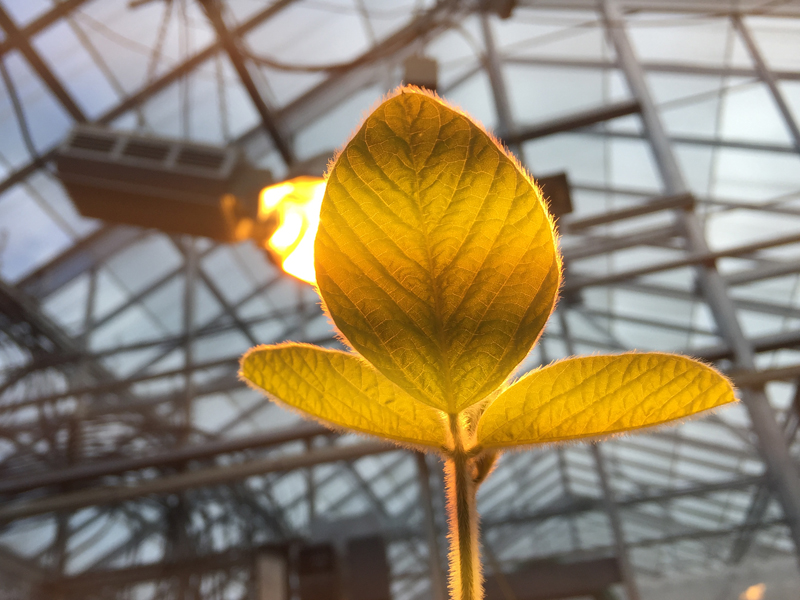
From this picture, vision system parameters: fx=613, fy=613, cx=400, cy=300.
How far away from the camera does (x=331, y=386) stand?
0.22 meters

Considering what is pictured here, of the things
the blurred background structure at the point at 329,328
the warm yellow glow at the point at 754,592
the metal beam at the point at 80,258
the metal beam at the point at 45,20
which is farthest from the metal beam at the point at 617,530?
the metal beam at the point at 45,20

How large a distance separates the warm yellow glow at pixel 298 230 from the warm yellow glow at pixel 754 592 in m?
2.19

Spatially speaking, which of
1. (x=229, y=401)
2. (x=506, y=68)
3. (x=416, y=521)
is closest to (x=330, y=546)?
(x=416, y=521)

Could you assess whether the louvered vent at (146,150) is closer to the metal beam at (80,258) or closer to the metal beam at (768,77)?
the metal beam at (80,258)

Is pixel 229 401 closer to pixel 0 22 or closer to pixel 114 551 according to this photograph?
pixel 114 551

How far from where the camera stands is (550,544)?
327cm

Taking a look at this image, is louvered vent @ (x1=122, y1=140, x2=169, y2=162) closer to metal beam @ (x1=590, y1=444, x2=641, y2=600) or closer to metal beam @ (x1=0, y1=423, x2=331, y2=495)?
metal beam @ (x1=0, y1=423, x2=331, y2=495)

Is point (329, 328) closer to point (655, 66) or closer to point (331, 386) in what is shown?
point (331, 386)

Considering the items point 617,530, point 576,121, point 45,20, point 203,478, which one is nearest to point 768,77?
point 576,121

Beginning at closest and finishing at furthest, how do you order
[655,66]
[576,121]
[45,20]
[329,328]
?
[329,328] → [576,121] → [655,66] → [45,20]

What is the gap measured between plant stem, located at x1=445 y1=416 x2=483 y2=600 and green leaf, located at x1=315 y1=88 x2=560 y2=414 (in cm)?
3

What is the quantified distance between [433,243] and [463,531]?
88 mm

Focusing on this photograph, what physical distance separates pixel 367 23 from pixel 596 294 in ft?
8.93

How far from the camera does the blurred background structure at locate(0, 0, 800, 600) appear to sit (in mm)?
2734
